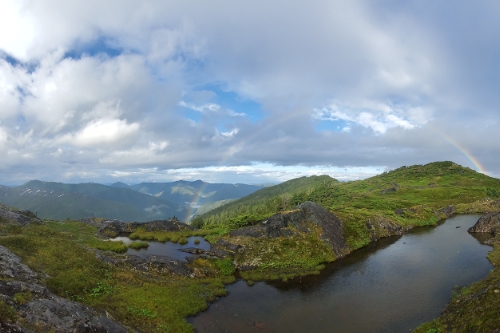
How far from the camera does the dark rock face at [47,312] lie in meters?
22.0

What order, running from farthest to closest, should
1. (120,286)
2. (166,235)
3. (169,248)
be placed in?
(166,235), (169,248), (120,286)

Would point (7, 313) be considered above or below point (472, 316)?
above

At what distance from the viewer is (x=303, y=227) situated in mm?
68562

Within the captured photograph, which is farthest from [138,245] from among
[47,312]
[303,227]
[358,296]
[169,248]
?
[358,296]

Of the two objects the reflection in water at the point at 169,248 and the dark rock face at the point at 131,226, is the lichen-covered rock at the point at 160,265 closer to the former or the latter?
the reflection in water at the point at 169,248

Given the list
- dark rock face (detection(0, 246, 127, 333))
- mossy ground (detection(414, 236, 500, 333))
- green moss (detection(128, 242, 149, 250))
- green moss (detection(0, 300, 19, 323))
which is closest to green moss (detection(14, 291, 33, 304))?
dark rock face (detection(0, 246, 127, 333))

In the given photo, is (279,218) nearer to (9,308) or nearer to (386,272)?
(386,272)

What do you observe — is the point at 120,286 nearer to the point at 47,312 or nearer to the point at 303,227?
the point at 47,312

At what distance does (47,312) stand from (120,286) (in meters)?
15.2

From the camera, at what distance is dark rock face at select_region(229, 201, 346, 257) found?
66.6 meters

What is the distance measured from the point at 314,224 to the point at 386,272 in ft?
67.4

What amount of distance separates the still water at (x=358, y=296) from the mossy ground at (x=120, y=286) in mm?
3077

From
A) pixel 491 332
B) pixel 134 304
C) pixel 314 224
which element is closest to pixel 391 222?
pixel 314 224

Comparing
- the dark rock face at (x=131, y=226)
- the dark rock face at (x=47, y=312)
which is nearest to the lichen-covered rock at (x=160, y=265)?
the dark rock face at (x=47, y=312)
